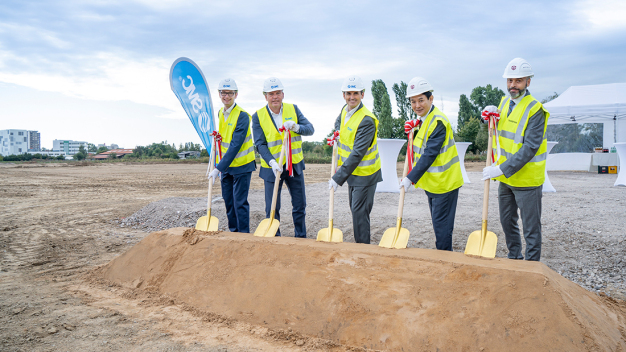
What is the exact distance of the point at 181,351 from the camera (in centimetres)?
244

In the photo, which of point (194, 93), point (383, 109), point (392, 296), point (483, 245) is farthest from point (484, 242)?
point (383, 109)

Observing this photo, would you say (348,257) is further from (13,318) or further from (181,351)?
(13,318)

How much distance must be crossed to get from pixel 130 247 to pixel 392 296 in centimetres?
356

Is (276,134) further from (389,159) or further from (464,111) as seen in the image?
(464,111)

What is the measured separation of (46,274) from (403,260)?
3716mm

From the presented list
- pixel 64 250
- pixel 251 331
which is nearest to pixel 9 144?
pixel 64 250

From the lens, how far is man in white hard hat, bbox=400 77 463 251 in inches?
133

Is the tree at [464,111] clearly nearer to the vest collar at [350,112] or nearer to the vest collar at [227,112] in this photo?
the vest collar at [227,112]

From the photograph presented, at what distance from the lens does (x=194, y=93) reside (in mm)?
6297

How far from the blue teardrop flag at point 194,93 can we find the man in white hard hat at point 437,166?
3762 mm

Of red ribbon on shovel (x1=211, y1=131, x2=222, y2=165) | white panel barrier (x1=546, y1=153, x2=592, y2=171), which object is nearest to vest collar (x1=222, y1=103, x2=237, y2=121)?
red ribbon on shovel (x1=211, y1=131, x2=222, y2=165)

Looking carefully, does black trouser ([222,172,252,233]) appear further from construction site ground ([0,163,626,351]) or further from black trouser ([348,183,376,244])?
black trouser ([348,183,376,244])

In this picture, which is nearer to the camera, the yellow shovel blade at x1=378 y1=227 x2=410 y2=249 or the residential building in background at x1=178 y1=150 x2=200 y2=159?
the yellow shovel blade at x1=378 y1=227 x2=410 y2=249

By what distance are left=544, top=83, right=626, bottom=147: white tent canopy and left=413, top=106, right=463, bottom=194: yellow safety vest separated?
1431cm
